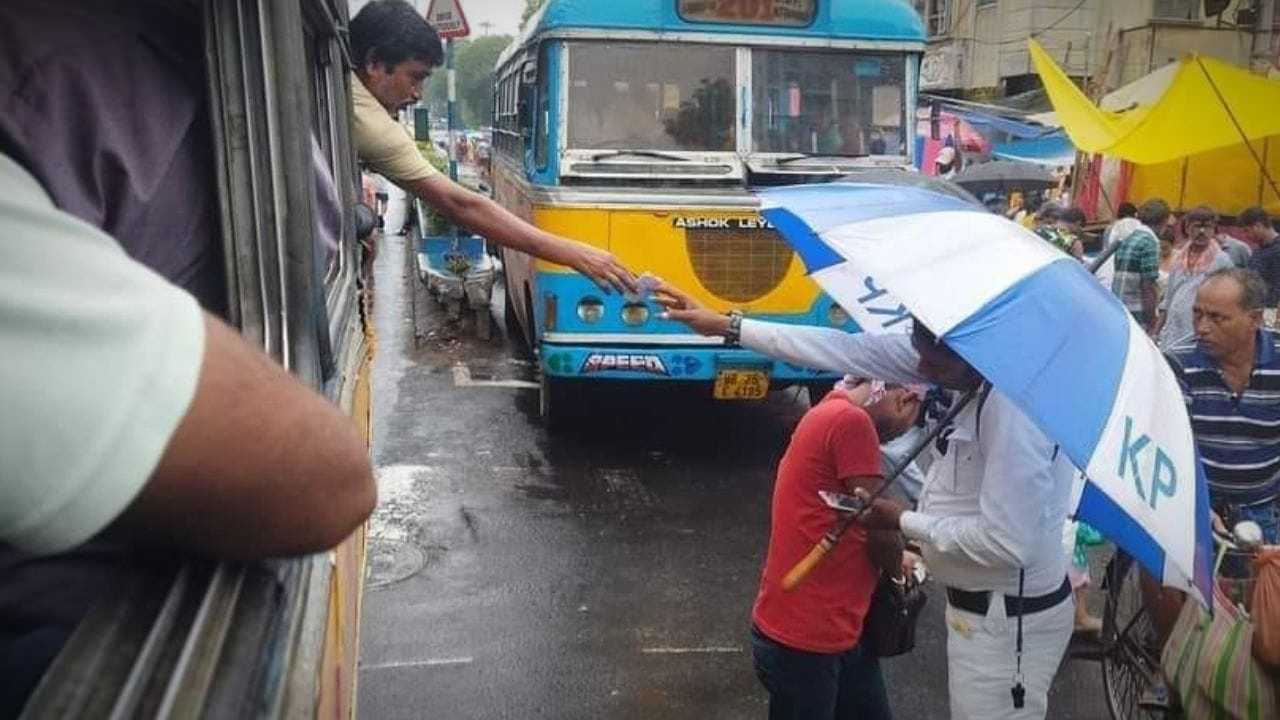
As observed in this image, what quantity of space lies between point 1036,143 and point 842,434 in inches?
655

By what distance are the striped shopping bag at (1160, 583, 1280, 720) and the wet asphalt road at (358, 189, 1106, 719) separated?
1.20 m

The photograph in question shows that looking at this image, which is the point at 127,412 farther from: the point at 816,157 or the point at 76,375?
the point at 816,157

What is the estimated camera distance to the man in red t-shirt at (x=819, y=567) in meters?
2.99

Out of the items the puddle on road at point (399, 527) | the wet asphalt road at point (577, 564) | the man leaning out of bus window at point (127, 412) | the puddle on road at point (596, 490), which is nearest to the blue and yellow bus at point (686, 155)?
the puddle on road at point (596, 490)

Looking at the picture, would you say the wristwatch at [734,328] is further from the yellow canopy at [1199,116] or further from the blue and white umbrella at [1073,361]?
the yellow canopy at [1199,116]

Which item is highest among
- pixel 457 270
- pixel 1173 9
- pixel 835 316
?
pixel 1173 9

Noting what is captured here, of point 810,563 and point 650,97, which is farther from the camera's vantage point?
point 650,97

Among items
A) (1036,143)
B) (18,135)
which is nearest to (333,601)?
(18,135)

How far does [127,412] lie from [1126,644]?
3962mm

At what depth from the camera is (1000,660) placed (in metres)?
2.87

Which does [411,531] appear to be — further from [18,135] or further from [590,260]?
[18,135]

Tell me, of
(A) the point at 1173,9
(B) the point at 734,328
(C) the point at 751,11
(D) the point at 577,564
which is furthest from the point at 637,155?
(A) the point at 1173,9

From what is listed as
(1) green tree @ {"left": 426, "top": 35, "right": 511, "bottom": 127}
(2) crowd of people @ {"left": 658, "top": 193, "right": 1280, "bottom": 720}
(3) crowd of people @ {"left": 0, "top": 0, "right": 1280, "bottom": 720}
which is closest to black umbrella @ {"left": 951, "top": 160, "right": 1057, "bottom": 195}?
(3) crowd of people @ {"left": 0, "top": 0, "right": 1280, "bottom": 720}

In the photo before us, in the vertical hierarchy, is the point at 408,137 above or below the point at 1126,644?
above
